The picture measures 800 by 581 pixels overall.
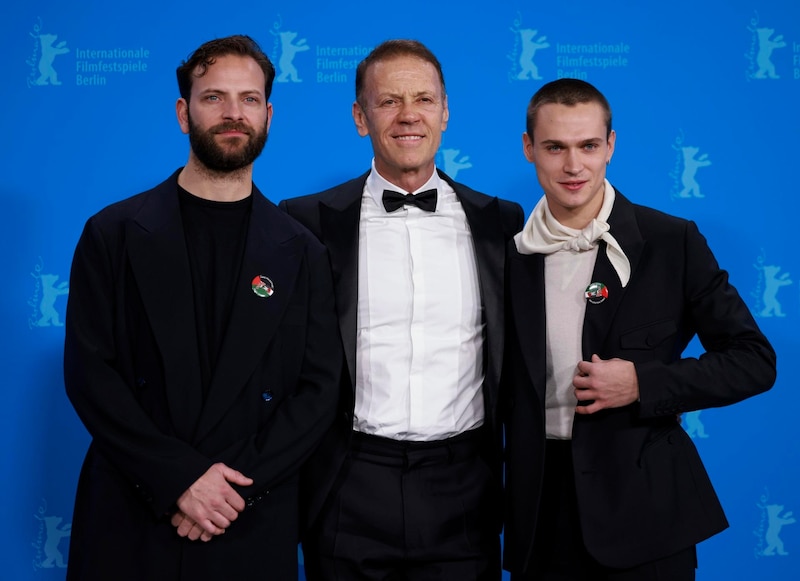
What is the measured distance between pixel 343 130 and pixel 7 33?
1.43 meters

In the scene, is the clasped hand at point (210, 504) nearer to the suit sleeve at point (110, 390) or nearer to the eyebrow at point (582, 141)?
the suit sleeve at point (110, 390)

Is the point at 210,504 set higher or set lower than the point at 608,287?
lower

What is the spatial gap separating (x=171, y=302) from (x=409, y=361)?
2.48ft

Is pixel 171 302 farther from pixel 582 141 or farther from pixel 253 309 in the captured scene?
pixel 582 141

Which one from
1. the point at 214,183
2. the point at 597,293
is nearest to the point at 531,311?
the point at 597,293

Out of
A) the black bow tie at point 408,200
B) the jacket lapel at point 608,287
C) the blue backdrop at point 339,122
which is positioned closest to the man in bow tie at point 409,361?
the black bow tie at point 408,200

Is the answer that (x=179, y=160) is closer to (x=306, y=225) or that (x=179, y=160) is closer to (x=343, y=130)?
(x=343, y=130)

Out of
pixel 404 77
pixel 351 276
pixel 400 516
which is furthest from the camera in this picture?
pixel 404 77

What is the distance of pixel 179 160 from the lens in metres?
3.95

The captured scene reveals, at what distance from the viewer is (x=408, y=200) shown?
3115 mm

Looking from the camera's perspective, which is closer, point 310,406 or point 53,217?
point 310,406

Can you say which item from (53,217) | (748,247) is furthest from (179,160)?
(748,247)

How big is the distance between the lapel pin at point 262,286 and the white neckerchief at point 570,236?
2.58 ft

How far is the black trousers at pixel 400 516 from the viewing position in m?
2.92
